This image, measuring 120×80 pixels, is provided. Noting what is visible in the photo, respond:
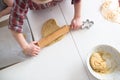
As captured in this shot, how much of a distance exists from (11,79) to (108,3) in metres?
0.45

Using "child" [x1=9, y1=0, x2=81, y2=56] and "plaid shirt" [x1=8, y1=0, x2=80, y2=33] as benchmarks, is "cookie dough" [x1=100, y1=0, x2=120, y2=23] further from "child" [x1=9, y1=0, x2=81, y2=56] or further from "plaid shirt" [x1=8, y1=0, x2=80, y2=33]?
"plaid shirt" [x1=8, y1=0, x2=80, y2=33]

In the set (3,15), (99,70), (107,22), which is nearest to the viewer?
(99,70)

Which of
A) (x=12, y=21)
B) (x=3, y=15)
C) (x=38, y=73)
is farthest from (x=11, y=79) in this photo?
(x=3, y=15)

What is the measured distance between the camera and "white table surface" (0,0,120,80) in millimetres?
730

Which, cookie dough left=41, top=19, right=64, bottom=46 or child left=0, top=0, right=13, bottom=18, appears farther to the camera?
child left=0, top=0, right=13, bottom=18

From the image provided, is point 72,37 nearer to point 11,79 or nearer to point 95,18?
point 95,18

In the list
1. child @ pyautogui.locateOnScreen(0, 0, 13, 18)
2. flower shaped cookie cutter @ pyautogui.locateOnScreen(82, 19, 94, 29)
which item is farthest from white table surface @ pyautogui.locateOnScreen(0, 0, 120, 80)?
child @ pyautogui.locateOnScreen(0, 0, 13, 18)

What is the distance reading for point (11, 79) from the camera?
74cm

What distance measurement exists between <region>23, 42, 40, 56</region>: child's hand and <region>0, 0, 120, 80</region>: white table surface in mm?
15

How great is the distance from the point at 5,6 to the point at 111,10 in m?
0.46

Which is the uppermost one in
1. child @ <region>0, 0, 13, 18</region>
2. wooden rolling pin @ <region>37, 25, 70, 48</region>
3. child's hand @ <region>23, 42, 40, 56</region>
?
child @ <region>0, 0, 13, 18</region>

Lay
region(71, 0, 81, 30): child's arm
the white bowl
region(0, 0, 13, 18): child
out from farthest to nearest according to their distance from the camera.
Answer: region(0, 0, 13, 18): child → region(71, 0, 81, 30): child's arm → the white bowl

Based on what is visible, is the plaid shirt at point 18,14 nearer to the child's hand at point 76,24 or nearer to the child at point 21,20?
the child at point 21,20

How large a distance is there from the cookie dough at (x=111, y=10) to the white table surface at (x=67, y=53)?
16mm
